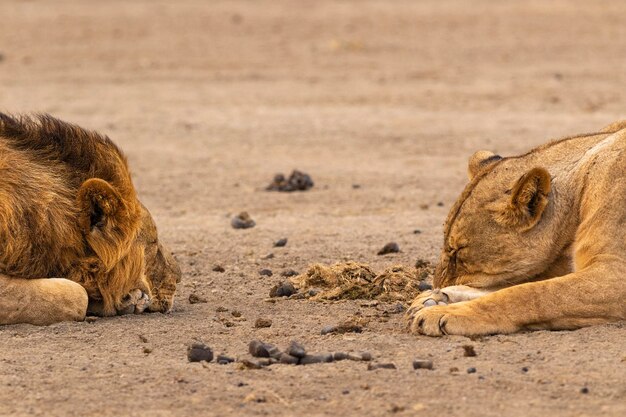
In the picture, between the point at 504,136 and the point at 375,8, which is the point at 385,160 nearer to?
the point at 504,136

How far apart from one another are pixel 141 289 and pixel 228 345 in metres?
0.82

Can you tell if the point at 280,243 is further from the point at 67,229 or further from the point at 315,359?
the point at 315,359

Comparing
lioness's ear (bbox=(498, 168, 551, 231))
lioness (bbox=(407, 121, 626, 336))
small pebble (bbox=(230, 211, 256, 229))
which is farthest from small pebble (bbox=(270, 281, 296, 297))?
small pebble (bbox=(230, 211, 256, 229))

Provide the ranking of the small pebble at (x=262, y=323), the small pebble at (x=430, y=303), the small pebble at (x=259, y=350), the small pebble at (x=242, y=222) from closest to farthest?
the small pebble at (x=259, y=350), the small pebble at (x=430, y=303), the small pebble at (x=262, y=323), the small pebble at (x=242, y=222)

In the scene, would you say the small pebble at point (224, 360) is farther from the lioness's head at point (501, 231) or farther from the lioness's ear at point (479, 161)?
the lioness's ear at point (479, 161)

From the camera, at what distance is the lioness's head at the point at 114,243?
6680 millimetres

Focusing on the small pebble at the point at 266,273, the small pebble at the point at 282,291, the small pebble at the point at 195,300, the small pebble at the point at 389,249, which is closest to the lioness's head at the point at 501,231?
the small pebble at the point at 282,291

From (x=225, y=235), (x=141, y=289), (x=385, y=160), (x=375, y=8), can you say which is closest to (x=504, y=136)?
(x=385, y=160)

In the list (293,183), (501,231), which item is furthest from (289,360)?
(293,183)

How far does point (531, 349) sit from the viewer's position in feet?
19.9

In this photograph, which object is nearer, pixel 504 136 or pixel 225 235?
pixel 225 235

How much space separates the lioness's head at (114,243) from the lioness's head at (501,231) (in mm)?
1544

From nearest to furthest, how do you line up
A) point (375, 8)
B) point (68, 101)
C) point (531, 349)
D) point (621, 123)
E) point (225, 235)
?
1. point (531, 349)
2. point (621, 123)
3. point (225, 235)
4. point (68, 101)
5. point (375, 8)

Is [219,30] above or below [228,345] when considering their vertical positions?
above
